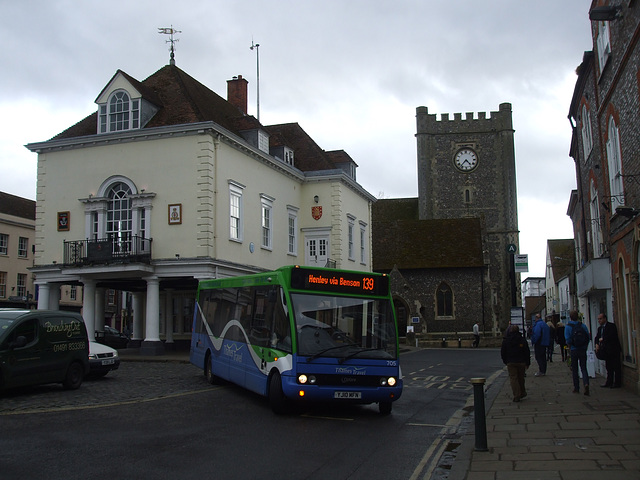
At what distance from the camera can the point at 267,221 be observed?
1266 inches

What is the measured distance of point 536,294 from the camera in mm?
133875

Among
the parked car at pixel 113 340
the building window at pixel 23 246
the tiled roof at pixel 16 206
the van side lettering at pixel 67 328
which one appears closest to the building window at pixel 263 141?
the parked car at pixel 113 340

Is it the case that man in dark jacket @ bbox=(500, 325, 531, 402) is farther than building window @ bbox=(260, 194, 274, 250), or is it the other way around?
building window @ bbox=(260, 194, 274, 250)

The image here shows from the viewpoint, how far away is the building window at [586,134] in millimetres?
20109

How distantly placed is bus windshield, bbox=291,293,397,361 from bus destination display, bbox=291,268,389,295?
17 cm

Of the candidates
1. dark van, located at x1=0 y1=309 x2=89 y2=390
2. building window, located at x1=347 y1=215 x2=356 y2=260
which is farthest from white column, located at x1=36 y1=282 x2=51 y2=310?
building window, located at x1=347 y1=215 x2=356 y2=260

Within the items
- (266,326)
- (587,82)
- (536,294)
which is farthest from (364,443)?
(536,294)

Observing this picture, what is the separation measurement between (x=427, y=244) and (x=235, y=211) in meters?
27.8

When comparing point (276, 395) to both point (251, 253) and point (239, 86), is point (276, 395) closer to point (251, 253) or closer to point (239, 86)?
point (251, 253)

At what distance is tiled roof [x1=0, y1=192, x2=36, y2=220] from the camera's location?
1991 inches

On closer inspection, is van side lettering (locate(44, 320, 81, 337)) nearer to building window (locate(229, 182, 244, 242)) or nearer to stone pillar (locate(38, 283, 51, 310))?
building window (locate(229, 182, 244, 242))

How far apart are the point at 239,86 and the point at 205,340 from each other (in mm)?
24464

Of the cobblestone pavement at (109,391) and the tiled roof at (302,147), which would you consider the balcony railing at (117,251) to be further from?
the tiled roof at (302,147)

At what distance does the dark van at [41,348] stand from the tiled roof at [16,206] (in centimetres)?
3927
